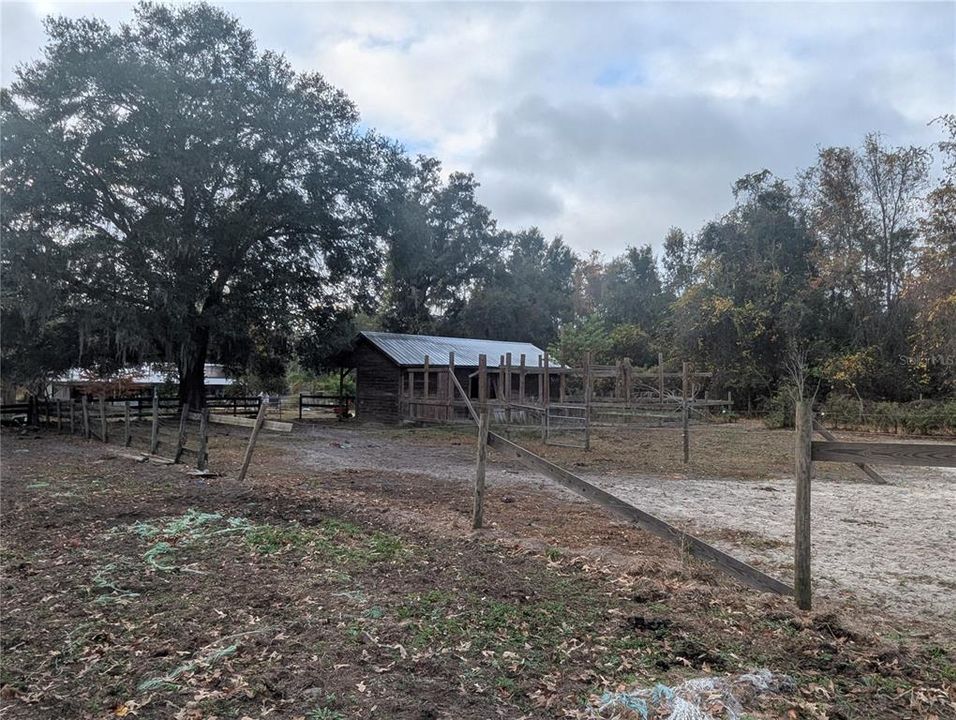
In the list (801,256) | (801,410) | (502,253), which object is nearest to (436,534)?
(801,410)

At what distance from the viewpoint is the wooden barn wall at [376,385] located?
27875 millimetres

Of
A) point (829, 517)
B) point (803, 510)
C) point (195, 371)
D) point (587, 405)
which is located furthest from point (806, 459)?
point (195, 371)

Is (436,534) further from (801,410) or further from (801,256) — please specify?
(801,256)

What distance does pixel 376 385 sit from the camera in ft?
94.7

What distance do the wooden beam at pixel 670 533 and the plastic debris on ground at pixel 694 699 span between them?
1487mm

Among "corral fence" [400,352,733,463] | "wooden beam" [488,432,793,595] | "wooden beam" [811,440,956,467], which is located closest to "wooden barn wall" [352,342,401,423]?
"corral fence" [400,352,733,463]

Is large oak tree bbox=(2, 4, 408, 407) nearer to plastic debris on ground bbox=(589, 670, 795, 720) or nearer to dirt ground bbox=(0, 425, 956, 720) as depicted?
dirt ground bbox=(0, 425, 956, 720)

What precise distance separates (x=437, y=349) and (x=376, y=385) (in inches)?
148

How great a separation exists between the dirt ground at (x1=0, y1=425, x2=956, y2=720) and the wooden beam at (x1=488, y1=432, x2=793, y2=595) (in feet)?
0.46

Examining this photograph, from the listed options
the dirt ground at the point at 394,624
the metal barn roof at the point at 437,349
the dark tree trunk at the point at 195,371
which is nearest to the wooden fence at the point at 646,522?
the dirt ground at the point at 394,624

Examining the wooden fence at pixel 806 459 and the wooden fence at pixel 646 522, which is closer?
the wooden fence at pixel 806 459

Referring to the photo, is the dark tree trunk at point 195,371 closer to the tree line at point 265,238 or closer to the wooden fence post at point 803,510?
the tree line at point 265,238

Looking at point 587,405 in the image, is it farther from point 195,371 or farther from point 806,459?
point 195,371

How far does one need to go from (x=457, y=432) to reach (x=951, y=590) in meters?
17.8
